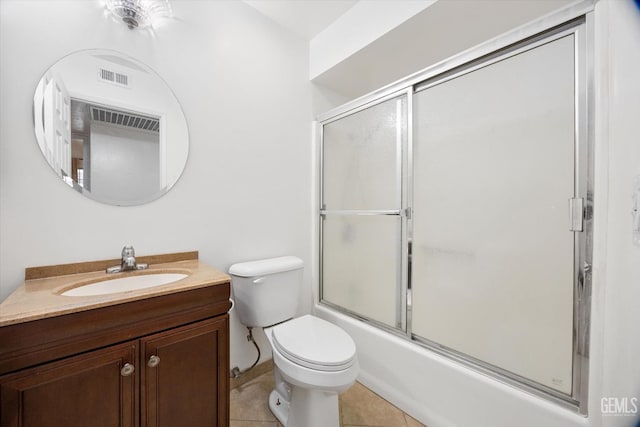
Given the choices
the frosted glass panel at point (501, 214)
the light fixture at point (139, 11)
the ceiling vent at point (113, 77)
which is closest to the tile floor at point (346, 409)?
the frosted glass panel at point (501, 214)

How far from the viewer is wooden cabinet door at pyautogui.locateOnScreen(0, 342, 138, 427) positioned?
0.74 m

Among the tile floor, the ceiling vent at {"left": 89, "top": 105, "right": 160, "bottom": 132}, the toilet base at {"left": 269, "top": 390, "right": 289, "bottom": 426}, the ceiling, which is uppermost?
the ceiling

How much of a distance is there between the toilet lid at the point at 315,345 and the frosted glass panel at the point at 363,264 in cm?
42

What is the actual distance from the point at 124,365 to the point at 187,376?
0.24 metres

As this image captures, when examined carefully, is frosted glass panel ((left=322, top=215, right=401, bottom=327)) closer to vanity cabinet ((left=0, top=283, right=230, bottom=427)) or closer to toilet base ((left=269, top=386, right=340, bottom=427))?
toilet base ((left=269, top=386, right=340, bottom=427))

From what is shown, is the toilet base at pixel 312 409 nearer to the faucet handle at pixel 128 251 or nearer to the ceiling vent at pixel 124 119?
the faucet handle at pixel 128 251

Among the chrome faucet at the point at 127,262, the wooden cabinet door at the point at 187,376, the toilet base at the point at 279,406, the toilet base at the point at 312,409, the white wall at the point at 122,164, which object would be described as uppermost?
the white wall at the point at 122,164

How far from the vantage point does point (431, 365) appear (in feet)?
4.44

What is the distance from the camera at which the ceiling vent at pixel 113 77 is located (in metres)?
1.26

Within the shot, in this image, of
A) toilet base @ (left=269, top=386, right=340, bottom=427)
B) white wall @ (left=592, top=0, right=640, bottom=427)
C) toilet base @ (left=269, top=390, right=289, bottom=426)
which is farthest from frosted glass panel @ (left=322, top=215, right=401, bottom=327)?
white wall @ (left=592, top=0, right=640, bottom=427)

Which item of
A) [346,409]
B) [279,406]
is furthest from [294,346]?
[346,409]

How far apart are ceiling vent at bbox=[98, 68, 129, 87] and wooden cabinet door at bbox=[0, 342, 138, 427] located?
4.03 feet

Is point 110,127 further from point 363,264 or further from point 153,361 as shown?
point 363,264

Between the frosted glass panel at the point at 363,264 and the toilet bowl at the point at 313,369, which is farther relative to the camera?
the frosted glass panel at the point at 363,264
